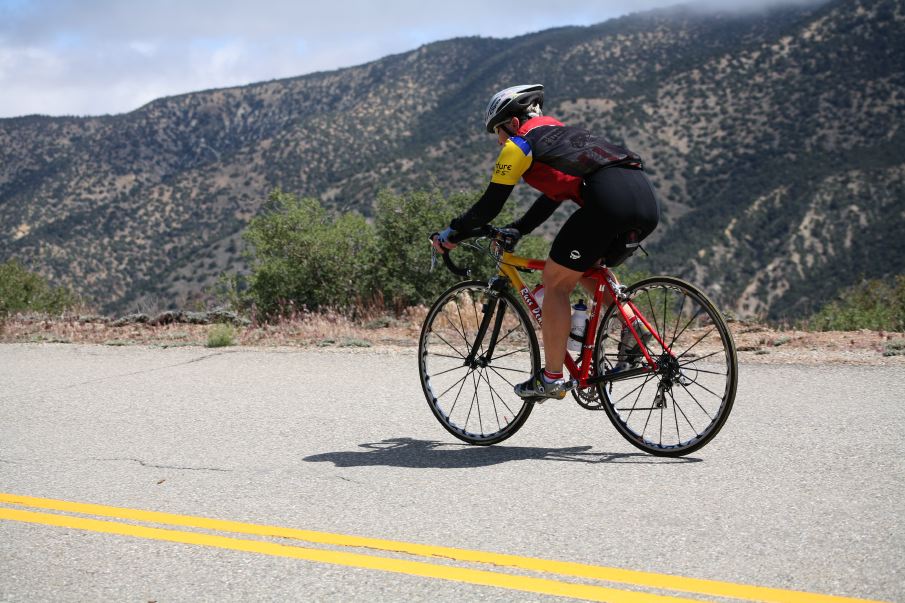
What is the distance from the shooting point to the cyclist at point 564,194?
4863 millimetres

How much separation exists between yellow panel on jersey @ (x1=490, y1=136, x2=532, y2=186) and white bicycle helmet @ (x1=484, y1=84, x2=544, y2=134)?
0.28m

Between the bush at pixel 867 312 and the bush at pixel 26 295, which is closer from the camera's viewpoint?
the bush at pixel 867 312

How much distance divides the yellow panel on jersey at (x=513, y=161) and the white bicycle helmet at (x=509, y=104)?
28 cm

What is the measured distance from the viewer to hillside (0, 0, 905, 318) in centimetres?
6378

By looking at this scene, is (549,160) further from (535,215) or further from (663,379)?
(663,379)

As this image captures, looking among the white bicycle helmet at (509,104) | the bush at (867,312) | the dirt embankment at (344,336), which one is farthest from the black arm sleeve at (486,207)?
the bush at (867,312)

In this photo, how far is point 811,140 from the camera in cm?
7419

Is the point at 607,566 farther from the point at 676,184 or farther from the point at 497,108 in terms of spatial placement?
the point at 676,184

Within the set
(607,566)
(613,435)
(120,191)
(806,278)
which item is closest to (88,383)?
(613,435)

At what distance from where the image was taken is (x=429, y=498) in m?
4.42

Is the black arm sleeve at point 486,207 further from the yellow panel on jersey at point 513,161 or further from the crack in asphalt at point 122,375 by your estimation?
the crack in asphalt at point 122,375

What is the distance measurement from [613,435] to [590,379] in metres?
0.61

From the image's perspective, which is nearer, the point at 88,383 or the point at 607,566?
the point at 607,566

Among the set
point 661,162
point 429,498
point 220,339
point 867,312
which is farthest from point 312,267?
point 661,162
